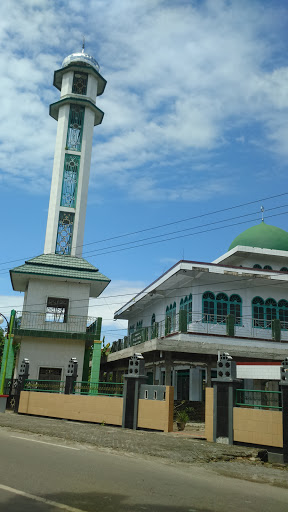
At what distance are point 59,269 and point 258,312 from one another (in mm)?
10640

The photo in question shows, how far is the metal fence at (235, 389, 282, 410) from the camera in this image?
12110mm

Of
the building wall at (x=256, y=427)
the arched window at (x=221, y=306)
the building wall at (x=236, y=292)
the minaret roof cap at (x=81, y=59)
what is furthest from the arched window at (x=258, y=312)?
the minaret roof cap at (x=81, y=59)

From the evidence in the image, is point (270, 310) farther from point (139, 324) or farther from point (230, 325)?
point (139, 324)

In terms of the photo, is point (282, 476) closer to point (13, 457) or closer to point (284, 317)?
point (13, 457)

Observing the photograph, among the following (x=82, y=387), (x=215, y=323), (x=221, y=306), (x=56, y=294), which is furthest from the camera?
(x=56, y=294)

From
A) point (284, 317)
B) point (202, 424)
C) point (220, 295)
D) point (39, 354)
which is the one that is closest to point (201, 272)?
point (220, 295)

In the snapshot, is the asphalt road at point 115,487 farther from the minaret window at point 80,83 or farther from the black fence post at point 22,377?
the minaret window at point 80,83

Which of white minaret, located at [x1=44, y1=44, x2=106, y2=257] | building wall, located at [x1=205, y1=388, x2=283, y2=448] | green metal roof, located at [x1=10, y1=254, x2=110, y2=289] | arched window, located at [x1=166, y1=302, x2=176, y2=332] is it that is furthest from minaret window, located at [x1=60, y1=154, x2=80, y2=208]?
building wall, located at [x1=205, y1=388, x2=283, y2=448]

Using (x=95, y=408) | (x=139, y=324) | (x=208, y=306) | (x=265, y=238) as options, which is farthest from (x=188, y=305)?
(x=139, y=324)

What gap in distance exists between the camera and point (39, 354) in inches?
931

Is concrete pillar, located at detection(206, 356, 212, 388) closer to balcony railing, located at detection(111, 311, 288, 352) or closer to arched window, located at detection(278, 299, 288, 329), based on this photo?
balcony railing, located at detection(111, 311, 288, 352)

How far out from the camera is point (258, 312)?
23594mm

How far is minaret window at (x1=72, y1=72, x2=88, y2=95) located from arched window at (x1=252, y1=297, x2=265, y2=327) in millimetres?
17185

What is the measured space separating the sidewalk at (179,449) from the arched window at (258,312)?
33.2 feet
